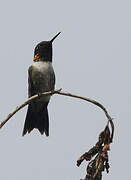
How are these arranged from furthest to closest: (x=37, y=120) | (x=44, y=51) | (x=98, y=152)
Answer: (x=44, y=51) → (x=37, y=120) → (x=98, y=152)

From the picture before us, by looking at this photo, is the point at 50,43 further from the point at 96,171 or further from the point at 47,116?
the point at 96,171

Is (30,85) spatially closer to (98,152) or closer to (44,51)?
(44,51)

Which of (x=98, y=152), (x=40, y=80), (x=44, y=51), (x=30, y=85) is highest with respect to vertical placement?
(x=44, y=51)

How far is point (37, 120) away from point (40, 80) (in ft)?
2.78

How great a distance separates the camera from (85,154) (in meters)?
4.18

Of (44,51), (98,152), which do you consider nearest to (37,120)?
(44,51)

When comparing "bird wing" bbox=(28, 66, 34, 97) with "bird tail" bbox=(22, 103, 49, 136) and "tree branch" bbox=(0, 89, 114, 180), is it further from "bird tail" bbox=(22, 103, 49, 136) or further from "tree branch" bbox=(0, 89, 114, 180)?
"tree branch" bbox=(0, 89, 114, 180)

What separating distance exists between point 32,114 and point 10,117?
5.07 metres

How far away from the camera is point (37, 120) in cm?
895

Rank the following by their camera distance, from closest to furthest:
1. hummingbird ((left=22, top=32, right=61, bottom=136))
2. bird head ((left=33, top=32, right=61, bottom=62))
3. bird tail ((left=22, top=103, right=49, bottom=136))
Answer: bird tail ((left=22, top=103, right=49, bottom=136)) → hummingbird ((left=22, top=32, right=61, bottom=136)) → bird head ((left=33, top=32, right=61, bottom=62))

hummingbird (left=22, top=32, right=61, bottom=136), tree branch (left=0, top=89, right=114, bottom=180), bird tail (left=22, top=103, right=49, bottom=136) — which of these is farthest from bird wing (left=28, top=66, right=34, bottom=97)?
tree branch (left=0, top=89, right=114, bottom=180)

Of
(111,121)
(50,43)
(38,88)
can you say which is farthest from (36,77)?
(111,121)

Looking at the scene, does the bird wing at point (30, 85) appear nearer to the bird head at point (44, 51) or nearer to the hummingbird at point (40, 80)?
the hummingbird at point (40, 80)

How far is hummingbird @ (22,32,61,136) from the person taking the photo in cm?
897
